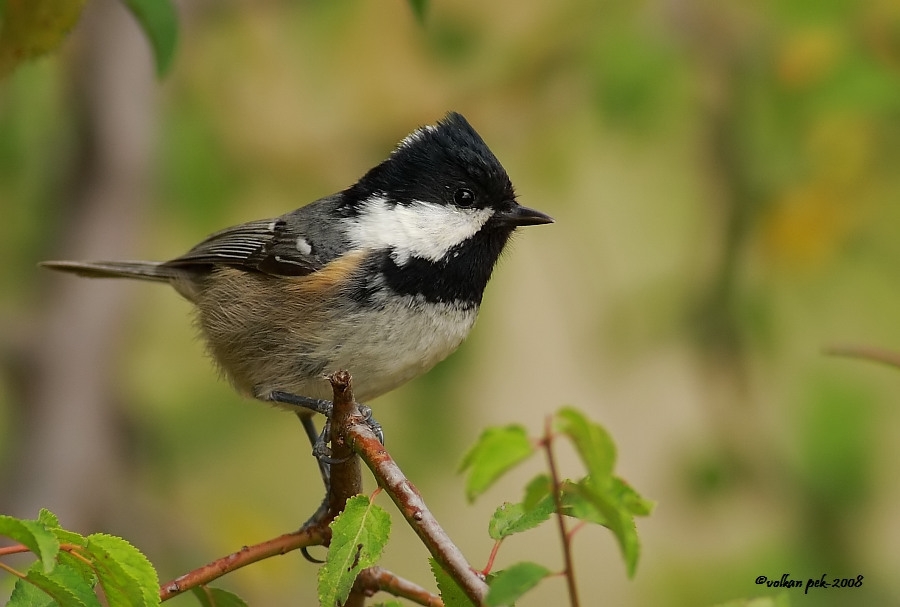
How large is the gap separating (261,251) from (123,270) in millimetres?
564

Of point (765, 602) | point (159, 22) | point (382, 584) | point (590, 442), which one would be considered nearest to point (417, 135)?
point (159, 22)

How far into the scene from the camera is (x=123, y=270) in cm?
339

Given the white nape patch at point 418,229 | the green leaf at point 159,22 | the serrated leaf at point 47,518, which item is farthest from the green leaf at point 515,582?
the white nape patch at point 418,229

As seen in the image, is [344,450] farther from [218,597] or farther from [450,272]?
[450,272]

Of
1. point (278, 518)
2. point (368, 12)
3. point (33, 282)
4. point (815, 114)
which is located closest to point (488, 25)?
point (368, 12)

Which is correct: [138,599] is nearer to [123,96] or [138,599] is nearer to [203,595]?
[203,595]

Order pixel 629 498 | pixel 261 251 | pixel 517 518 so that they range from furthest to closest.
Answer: pixel 261 251 → pixel 517 518 → pixel 629 498

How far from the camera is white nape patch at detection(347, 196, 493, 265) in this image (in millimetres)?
2814

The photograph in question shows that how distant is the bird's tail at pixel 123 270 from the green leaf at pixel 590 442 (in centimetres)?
240

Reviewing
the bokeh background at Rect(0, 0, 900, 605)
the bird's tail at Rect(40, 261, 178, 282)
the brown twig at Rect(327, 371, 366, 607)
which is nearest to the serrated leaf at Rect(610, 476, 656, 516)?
the brown twig at Rect(327, 371, 366, 607)

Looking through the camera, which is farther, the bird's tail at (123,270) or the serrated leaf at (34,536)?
the bird's tail at (123,270)

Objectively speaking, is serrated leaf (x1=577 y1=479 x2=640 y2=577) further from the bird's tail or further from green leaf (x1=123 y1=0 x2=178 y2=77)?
the bird's tail

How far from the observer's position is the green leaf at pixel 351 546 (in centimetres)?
157

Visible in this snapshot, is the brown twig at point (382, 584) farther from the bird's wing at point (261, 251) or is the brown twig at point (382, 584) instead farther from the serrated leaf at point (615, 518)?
the bird's wing at point (261, 251)
